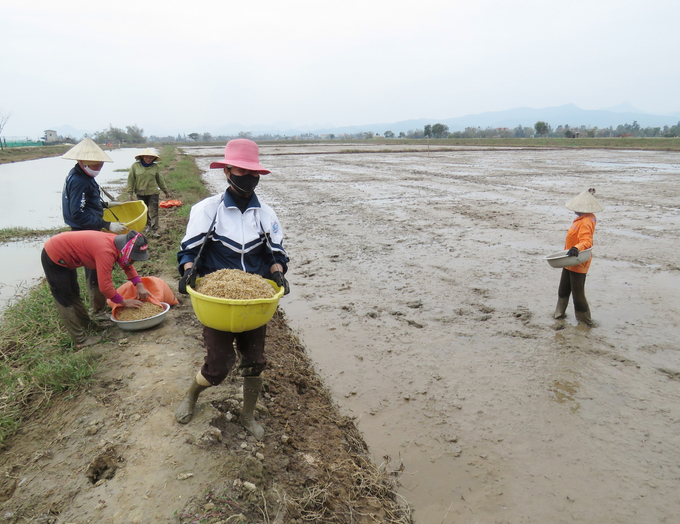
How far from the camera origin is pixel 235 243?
98.6 inches

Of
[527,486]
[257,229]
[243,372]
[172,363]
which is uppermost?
[257,229]

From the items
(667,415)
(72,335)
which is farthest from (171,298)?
(667,415)

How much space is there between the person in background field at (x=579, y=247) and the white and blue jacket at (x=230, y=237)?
3343mm

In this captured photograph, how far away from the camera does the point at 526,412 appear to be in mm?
3406

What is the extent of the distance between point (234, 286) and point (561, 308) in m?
4.19

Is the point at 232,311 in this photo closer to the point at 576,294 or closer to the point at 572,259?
the point at 572,259

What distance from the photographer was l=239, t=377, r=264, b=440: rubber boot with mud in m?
2.66

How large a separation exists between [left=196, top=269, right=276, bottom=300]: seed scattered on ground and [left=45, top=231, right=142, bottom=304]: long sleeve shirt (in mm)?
1692

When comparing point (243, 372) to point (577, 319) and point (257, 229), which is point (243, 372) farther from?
point (577, 319)

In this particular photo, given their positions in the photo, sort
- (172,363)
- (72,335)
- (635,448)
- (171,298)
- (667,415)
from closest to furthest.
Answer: (635,448) < (667,415) < (172,363) < (72,335) < (171,298)

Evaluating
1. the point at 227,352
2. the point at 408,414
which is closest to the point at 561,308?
the point at 408,414

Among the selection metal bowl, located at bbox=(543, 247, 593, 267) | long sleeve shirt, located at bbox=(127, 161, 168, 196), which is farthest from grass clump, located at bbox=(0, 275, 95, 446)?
metal bowl, located at bbox=(543, 247, 593, 267)

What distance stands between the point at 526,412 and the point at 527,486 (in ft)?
2.60

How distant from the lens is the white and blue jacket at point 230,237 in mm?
2414
